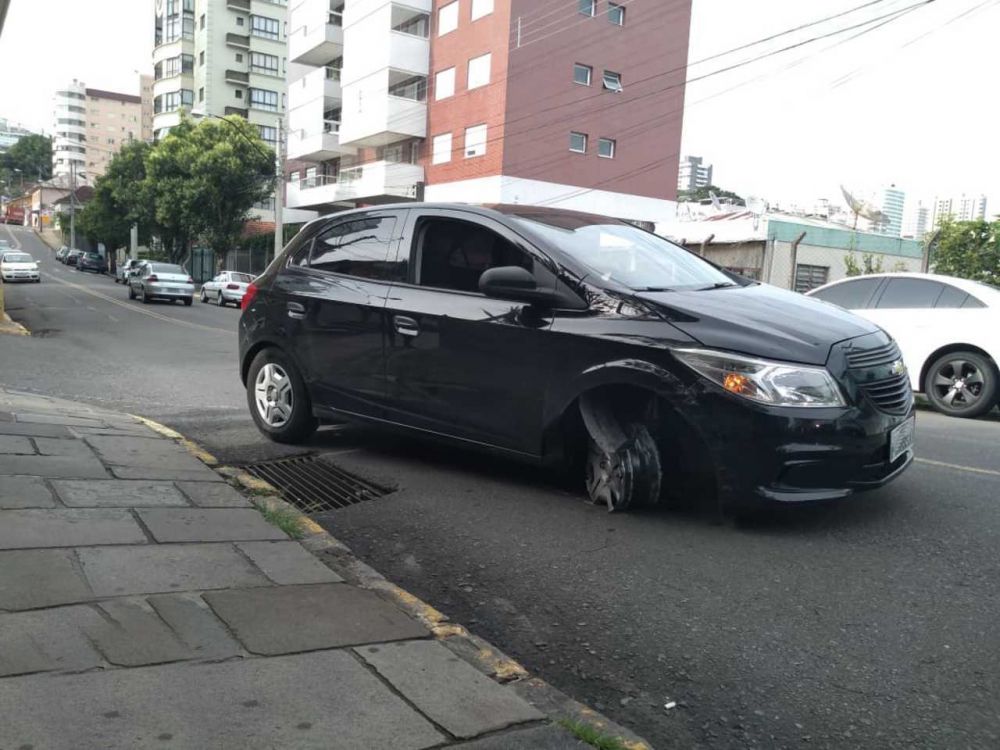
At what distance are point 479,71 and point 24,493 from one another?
30326 millimetres

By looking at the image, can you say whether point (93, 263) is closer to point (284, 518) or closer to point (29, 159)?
point (284, 518)

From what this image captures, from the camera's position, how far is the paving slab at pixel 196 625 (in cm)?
267

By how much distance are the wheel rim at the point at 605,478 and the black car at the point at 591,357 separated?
0.04 ft

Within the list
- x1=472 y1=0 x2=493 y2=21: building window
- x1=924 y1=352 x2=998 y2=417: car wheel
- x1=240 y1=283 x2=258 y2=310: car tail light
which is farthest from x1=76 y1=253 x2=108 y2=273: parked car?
x1=924 y1=352 x2=998 y2=417: car wheel

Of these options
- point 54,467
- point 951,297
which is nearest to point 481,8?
point 951,297

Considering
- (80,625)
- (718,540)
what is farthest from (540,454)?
(80,625)

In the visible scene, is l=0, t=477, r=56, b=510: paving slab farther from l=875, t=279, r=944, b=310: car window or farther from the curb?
l=875, t=279, r=944, b=310: car window

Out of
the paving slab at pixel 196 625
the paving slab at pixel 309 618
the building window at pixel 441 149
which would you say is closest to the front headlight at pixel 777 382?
the paving slab at pixel 309 618

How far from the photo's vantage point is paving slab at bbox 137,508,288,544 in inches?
151

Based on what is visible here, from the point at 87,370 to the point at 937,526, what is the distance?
32.0 ft

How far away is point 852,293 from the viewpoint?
9.59 metres

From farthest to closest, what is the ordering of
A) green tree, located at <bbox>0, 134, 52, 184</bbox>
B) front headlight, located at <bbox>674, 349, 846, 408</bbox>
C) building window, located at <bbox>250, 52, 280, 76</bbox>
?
green tree, located at <bbox>0, 134, 52, 184</bbox>
building window, located at <bbox>250, 52, 280, 76</bbox>
front headlight, located at <bbox>674, 349, 846, 408</bbox>

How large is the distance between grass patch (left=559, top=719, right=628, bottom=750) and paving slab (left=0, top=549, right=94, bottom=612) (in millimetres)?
1826

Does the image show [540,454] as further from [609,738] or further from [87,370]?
[87,370]
